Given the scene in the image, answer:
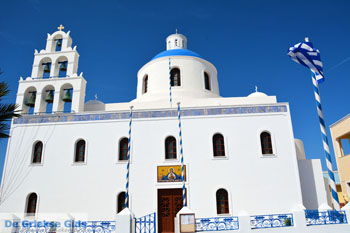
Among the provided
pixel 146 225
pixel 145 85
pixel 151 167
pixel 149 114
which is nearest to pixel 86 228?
pixel 146 225

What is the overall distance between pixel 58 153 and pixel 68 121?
148 cm

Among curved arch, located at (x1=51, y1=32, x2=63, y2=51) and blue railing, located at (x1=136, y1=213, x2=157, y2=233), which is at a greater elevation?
curved arch, located at (x1=51, y1=32, x2=63, y2=51)

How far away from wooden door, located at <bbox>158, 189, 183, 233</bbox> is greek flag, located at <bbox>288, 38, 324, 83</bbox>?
6.61 m

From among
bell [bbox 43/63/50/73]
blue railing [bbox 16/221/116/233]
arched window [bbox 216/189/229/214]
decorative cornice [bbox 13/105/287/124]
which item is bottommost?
blue railing [bbox 16/221/116/233]

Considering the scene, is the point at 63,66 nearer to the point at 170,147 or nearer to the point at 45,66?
the point at 45,66

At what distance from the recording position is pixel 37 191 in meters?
11.3

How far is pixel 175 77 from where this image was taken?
15.5 m

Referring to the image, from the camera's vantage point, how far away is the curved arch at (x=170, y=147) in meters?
11.4

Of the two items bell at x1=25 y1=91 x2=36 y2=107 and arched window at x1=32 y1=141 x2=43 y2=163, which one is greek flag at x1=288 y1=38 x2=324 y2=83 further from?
bell at x1=25 y1=91 x2=36 y2=107

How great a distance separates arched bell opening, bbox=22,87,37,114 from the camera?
1297cm

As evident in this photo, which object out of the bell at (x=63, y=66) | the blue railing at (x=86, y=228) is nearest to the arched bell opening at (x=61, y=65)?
the bell at (x=63, y=66)

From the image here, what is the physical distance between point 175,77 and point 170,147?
531 centimetres

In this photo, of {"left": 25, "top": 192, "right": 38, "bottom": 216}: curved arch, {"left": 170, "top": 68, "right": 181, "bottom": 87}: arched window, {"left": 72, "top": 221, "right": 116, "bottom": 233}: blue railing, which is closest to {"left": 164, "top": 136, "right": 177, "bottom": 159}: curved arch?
{"left": 72, "top": 221, "right": 116, "bottom": 233}: blue railing

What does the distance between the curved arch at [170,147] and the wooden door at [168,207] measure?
1.43 meters
